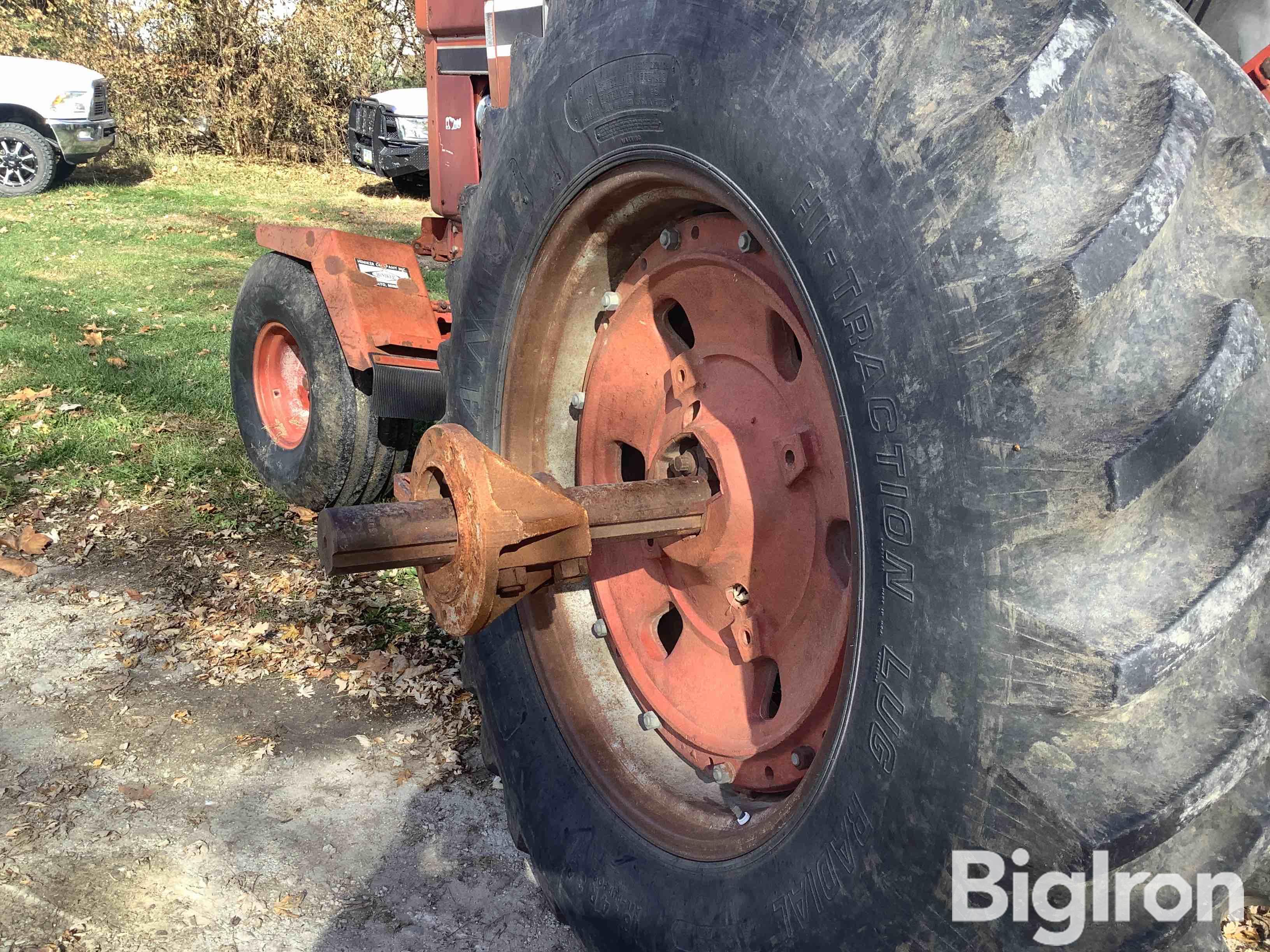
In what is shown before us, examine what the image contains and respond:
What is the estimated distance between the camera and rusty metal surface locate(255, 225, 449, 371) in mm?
3859

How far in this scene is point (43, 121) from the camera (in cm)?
1235

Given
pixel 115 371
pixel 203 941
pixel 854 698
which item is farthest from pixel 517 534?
pixel 115 371

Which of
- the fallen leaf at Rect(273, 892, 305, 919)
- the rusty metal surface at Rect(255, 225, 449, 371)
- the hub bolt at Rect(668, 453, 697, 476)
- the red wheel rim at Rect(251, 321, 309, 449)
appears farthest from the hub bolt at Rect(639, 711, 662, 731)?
the red wheel rim at Rect(251, 321, 309, 449)

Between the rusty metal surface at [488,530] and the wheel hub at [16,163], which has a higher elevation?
the wheel hub at [16,163]

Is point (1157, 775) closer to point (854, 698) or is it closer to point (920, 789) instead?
point (920, 789)

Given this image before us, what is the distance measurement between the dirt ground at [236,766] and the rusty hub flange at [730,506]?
77 centimetres

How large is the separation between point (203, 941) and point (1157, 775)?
2.05 metres

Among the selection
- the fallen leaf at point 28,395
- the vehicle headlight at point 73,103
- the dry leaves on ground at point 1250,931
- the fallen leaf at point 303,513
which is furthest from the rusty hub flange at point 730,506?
the vehicle headlight at point 73,103

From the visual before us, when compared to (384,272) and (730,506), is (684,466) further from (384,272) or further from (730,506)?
(384,272)

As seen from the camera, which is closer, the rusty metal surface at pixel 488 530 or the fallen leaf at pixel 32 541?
the rusty metal surface at pixel 488 530

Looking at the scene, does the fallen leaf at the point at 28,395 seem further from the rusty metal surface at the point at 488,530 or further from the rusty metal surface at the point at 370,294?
the rusty metal surface at the point at 488,530

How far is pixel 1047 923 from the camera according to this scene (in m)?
1.25

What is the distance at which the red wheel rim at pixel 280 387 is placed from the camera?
4609 millimetres

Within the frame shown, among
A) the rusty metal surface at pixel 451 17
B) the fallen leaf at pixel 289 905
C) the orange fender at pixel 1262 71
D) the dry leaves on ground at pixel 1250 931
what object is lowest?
the dry leaves on ground at pixel 1250 931
